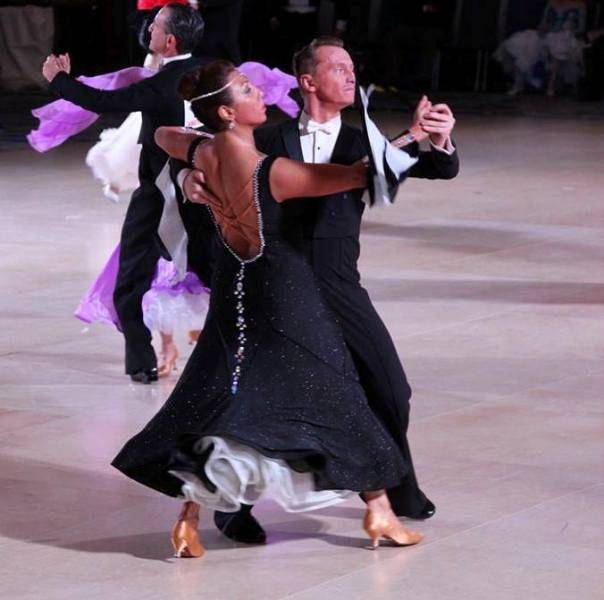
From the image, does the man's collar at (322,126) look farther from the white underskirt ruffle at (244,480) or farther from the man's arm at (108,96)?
the man's arm at (108,96)

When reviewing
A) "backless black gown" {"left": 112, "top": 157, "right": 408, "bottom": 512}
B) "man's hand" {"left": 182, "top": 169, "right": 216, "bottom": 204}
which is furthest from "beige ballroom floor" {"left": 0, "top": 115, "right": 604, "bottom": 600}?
"man's hand" {"left": 182, "top": 169, "right": 216, "bottom": 204}

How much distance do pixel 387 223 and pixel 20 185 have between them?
3.41 meters

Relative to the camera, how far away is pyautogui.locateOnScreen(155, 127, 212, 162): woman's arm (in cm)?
501

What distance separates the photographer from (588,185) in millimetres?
13148

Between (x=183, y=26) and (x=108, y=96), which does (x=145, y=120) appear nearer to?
(x=108, y=96)

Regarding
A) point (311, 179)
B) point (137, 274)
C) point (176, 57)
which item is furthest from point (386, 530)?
point (176, 57)

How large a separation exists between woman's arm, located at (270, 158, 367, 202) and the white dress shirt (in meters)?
0.38

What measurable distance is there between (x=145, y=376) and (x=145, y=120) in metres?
1.09

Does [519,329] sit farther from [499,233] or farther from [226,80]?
[226,80]

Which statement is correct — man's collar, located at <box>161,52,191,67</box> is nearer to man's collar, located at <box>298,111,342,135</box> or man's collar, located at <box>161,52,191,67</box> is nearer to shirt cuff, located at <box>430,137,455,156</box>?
man's collar, located at <box>298,111,342,135</box>

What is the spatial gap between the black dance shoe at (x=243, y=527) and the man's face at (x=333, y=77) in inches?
49.2

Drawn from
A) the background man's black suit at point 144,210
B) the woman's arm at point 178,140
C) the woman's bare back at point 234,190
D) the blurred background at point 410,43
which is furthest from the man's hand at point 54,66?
the blurred background at point 410,43

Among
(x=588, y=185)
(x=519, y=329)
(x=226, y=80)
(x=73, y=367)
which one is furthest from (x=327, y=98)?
(x=588, y=185)

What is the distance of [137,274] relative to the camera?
719cm
